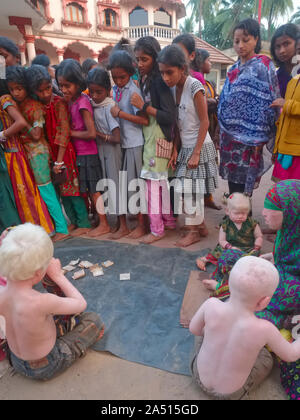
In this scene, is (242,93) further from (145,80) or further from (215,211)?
(215,211)

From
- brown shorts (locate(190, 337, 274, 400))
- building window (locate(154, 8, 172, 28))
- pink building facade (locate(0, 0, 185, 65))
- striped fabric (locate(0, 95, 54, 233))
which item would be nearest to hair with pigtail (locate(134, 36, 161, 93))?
striped fabric (locate(0, 95, 54, 233))

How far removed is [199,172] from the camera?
9.60ft

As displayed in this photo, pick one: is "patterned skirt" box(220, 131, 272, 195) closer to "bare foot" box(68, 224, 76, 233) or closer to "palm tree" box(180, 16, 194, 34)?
"bare foot" box(68, 224, 76, 233)

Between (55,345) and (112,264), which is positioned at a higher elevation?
(55,345)

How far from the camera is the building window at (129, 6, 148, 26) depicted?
1616 cm

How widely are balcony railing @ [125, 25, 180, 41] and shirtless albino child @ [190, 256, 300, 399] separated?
1715 centimetres

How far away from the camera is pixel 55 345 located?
1600 millimetres

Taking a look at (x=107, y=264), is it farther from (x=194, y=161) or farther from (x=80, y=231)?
(x=194, y=161)

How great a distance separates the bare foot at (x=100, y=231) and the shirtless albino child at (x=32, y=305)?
1.87 m

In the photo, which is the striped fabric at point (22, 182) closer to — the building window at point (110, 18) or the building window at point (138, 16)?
the building window at point (110, 18)

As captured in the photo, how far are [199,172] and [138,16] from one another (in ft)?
57.1

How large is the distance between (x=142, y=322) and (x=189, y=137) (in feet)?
6.19

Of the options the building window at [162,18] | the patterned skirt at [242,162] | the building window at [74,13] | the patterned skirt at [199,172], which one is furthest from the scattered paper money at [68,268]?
the building window at [162,18]
